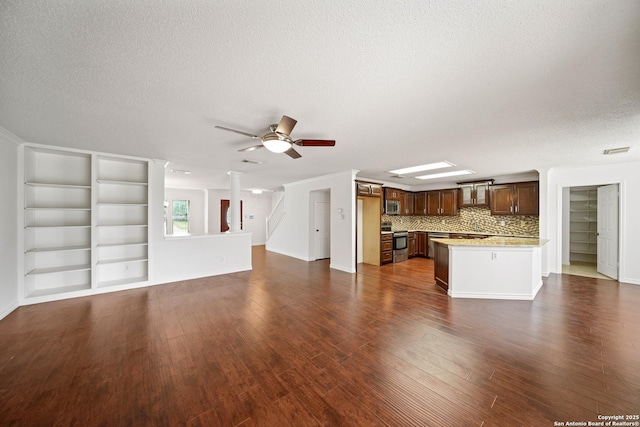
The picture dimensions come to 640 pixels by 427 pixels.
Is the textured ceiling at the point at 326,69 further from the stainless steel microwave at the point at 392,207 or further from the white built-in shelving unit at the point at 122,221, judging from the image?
the stainless steel microwave at the point at 392,207

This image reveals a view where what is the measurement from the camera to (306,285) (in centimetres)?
474

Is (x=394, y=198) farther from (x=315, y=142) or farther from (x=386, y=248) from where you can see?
(x=315, y=142)

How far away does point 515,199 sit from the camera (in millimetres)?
6262

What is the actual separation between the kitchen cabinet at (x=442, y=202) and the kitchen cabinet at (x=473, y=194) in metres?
0.17

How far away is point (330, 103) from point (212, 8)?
1.24 m

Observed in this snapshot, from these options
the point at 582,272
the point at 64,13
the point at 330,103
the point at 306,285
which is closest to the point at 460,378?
the point at 330,103

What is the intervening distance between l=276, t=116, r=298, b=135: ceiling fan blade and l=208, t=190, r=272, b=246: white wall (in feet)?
26.1

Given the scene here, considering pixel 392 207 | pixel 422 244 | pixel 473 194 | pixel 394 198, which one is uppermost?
pixel 473 194

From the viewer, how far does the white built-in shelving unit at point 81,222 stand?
12.8 feet

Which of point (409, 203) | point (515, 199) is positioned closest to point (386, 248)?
point (409, 203)

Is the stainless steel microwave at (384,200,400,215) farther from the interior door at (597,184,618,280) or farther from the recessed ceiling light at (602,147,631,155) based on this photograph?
the interior door at (597,184,618,280)

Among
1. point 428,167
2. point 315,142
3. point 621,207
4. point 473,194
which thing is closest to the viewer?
point 315,142

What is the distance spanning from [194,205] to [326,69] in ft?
31.8

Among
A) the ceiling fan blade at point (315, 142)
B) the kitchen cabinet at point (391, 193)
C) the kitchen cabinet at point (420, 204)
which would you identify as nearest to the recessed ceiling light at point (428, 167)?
the kitchen cabinet at point (391, 193)
